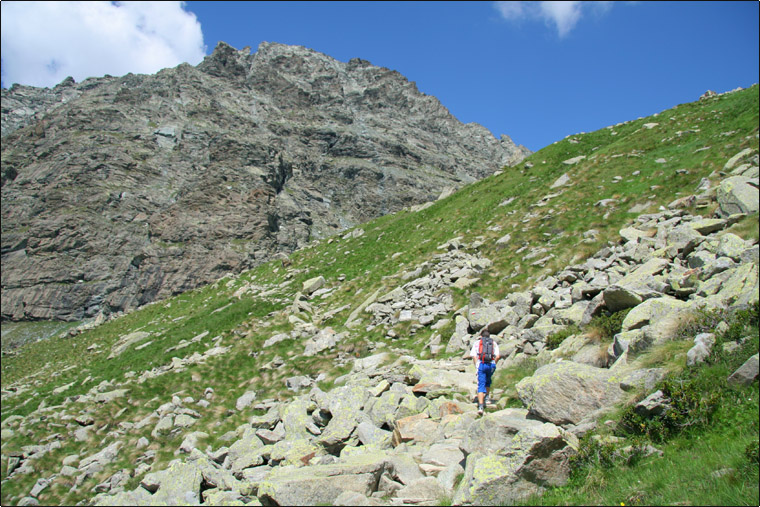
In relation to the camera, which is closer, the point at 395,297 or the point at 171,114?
the point at 395,297

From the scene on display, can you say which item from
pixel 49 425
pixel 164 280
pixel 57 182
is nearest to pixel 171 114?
pixel 57 182

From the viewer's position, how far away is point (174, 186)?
121 metres

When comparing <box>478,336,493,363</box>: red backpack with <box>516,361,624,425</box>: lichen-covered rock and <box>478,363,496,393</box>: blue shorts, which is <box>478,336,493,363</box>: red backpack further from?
<box>516,361,624,425</box>: lichen-covered rock

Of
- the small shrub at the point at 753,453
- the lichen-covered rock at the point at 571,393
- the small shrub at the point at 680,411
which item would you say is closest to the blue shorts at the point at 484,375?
the lichen-covered rock at the point at 571,393

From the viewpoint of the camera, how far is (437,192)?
6280 inches

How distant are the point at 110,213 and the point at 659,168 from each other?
12191 centimetres

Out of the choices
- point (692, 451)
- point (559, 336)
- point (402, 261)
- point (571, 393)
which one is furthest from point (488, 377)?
point (402, 261)

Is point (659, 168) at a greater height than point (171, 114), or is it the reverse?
point (171, 114)

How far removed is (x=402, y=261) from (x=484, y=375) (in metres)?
17.5

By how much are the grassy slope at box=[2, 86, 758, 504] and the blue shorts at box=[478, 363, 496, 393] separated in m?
5.78

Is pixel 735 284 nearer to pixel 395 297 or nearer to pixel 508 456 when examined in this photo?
pixel 508 456

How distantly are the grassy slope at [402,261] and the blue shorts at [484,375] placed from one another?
5780 mm

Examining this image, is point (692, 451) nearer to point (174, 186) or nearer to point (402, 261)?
point (402, 261)

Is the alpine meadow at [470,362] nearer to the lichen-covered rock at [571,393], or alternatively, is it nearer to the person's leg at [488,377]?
the lichen-covered rock at [571,393]
